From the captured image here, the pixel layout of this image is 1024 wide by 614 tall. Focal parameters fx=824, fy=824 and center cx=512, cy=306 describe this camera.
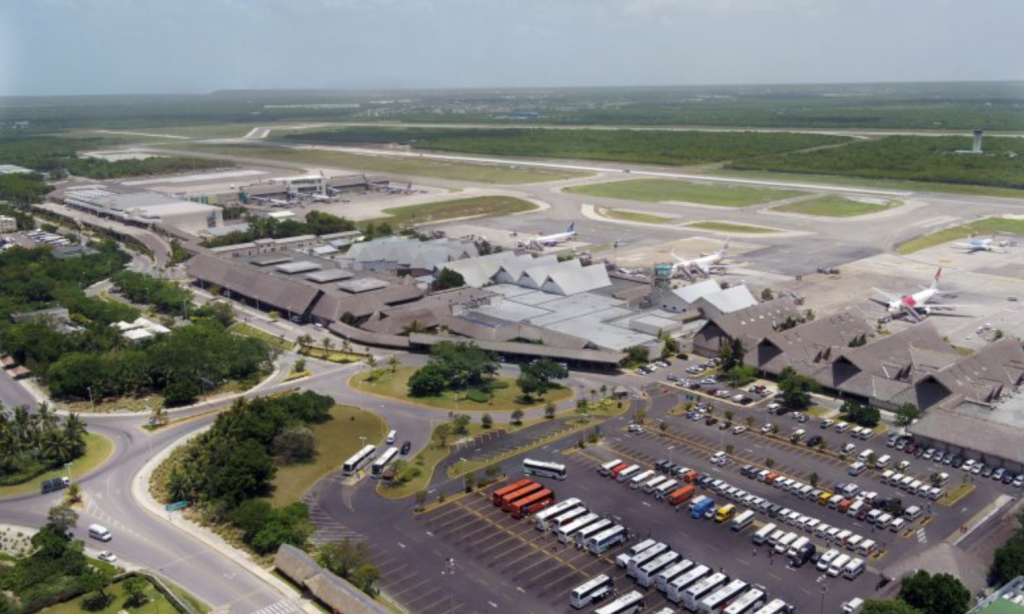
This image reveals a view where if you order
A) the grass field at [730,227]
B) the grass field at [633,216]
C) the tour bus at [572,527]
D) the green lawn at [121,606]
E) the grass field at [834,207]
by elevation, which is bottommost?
the green lawn at [121,606]

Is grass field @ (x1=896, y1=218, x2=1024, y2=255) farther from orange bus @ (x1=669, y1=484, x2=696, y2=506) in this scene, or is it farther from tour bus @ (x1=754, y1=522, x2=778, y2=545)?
tour bus @ (x1=754, y1=522, x2=778, y2=545)

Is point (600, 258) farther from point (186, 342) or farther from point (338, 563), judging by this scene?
point (338, 563)

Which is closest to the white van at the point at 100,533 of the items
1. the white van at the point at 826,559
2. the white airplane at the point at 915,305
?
the white van at the point at 826,559

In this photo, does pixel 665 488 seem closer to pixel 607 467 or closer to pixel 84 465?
pixel 607 467

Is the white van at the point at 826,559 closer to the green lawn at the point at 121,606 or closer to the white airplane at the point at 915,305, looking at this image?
the green lawn at the point at 121,606

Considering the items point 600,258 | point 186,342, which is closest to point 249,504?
point 186,342

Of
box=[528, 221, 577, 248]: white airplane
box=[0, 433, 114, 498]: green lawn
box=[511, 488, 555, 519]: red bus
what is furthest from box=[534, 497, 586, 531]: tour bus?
box=[528, 221, 577, 248]: white airplane
